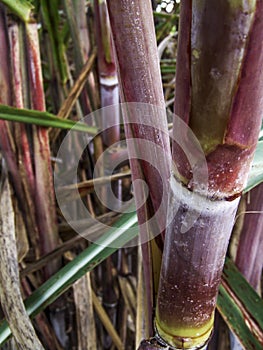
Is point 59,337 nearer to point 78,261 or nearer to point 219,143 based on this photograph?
point 78,261

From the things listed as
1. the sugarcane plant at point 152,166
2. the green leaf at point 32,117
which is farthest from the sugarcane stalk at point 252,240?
the green leaf at point 32,117

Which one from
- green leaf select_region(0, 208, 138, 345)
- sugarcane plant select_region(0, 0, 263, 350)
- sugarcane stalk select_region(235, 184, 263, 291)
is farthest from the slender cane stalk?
sugarcane stalk select_region(235, 184, 263, 291)

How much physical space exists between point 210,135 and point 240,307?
295 mm

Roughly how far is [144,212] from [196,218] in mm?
77

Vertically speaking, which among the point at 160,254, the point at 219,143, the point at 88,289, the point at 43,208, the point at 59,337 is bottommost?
the point at 59,337

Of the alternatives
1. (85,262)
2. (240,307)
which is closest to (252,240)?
(240,307)

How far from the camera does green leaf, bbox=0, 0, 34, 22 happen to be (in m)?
0.42

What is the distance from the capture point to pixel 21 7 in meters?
0.44

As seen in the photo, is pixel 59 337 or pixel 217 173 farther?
pixel 59 337

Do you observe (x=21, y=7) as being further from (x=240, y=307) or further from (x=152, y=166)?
(x=240, y=307)

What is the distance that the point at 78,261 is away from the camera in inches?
16.3

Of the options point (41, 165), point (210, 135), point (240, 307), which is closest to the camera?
point (210, 135)

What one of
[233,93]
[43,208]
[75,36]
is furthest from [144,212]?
[75,36]

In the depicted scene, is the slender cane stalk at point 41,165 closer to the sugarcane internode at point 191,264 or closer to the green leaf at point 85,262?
the green leaf at point 85,262
